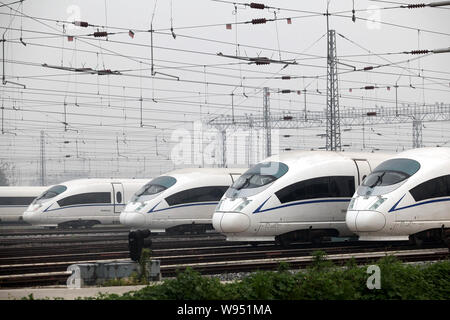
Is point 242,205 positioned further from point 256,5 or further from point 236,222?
point 256,5

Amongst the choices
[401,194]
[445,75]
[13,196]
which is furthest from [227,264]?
[13,196]

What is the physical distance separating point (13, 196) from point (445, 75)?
26.7 metres

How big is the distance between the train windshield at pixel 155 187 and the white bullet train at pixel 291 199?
23.3 feet

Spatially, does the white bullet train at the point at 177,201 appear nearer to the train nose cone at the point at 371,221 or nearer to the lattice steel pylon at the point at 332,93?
the lattice steel pylon at the point at 332,93

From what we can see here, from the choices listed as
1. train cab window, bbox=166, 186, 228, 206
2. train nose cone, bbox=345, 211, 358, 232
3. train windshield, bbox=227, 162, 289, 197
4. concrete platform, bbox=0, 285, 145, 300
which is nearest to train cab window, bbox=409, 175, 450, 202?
train nose cone, bbox=345, 211, 358, 232

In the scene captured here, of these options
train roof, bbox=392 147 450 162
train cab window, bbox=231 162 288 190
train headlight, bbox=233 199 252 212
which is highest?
train roof, bbox=392 147 450 162

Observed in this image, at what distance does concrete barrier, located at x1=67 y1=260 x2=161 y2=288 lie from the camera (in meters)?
16.1

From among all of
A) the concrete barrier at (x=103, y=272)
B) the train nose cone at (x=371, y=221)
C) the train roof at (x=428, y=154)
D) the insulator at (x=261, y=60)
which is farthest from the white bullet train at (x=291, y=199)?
the concrete barrier at (x=103, y=272)

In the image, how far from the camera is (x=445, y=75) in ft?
144

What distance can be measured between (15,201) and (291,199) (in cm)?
2911

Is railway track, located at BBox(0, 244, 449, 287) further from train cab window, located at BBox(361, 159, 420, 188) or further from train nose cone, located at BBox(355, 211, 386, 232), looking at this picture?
train cab window, located at BBox(361, 159, 420, 188)

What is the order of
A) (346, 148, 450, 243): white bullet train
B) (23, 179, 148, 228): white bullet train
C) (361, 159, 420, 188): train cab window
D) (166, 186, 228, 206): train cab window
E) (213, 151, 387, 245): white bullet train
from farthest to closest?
1. (23, 179, 148, 228): white bullet train
2. (166, 186, 228, 206): train cab window
3. (213, 151, 387, 245): white bullet train
4. (361, 159, 420, 188): train cab window
5. (346, 148, 450, 243): white bullet train

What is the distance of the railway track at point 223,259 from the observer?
17719mm
